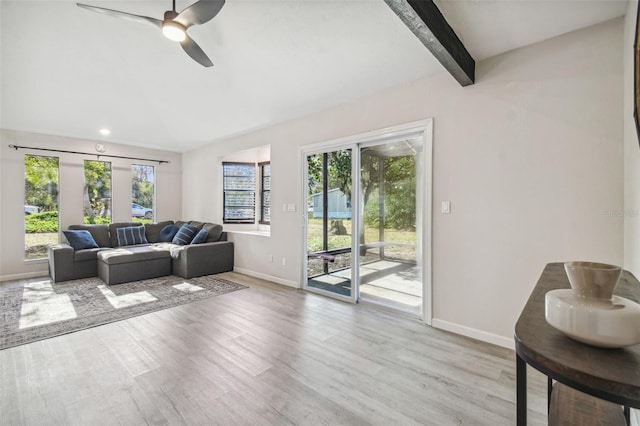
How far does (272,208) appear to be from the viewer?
471cm

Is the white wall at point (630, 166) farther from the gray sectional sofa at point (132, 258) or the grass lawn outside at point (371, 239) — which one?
the gray sectional sofa at point (132, 258)

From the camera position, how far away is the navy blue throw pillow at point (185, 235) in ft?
18.1

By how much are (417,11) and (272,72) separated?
1853mm

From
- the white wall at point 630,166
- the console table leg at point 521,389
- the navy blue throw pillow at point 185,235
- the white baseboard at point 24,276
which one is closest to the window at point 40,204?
the white baseboard at point 24,276

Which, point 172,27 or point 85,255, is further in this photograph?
point 85,255

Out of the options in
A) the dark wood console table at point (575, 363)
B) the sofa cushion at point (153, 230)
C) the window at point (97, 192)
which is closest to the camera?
the dark wood console table at point (575, 363)

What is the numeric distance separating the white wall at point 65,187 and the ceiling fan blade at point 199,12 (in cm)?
496

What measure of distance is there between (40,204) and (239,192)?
3.47 metres

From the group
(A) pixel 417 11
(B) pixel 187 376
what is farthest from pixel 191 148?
(A) pixel 417 11

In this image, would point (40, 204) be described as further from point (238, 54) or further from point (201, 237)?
point (238, 54)

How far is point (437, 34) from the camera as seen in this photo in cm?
202

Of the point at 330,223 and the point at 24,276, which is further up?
the point at 330,223

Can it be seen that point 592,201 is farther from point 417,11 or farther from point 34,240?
point 34,240

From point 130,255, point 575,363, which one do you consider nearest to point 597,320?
point 575,363
